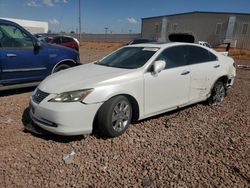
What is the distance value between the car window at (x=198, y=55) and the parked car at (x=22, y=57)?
3.35 meters

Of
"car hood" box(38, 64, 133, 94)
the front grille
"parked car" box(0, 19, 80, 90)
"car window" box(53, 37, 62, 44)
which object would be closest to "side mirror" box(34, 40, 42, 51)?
"parked car" box(0, 19, 80, 90)

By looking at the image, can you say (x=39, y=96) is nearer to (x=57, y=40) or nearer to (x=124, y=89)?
(x=124, y=89)

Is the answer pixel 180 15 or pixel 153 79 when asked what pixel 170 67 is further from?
pixel 180 15

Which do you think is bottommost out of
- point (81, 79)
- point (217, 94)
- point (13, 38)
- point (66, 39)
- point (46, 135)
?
point (46, 135)

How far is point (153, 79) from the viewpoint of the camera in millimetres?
3977

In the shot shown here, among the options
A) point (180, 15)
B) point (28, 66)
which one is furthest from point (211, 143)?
point (180, 15)

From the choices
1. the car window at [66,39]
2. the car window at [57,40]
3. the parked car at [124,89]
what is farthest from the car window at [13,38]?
the car window at [66,39]

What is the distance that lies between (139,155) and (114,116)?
2.22 feet

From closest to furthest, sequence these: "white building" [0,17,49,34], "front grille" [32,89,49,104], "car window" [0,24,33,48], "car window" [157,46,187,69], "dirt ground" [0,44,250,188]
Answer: "dirt ground" [0,44,250,188], "front grille" [32,89,49,104], "car window" [157,46,187,69], "car window" [0,24,33,48], "white building" [0,17,49,34]

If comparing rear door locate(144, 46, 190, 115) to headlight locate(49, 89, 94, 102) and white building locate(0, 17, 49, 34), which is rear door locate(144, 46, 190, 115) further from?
white building locate(0, 17, 49, 34)

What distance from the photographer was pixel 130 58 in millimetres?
4426

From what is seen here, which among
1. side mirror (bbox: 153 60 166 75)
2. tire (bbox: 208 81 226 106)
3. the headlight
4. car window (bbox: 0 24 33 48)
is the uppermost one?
car window (bbox: 0 24 33 48)

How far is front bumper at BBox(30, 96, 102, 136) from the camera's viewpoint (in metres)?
A: 3.28

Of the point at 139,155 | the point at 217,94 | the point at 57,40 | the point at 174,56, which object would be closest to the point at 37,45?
the point at 174,56
